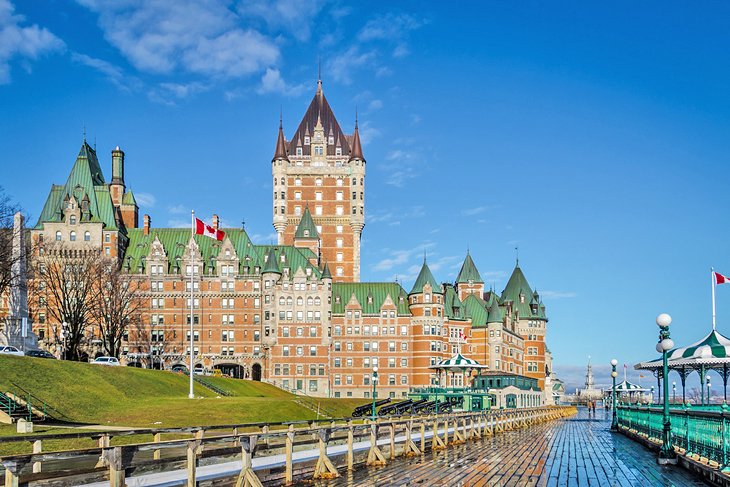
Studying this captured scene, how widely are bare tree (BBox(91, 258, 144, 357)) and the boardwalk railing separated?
68.0 meters

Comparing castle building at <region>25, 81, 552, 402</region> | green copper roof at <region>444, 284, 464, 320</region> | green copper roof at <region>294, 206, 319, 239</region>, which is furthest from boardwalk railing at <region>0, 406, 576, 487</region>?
green copper roof at <region>294, 206, 319, 239</region>

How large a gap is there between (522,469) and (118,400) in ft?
133

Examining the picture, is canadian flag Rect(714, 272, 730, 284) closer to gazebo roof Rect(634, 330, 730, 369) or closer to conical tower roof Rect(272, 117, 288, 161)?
gazebo roof Rect(634, 330, 730, 369)

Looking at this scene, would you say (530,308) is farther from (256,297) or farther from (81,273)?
(81,273)

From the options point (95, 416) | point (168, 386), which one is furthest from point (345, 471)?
point (168, 386)

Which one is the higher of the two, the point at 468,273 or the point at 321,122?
the point at 321,122

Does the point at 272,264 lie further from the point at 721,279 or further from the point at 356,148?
the point at 721,279

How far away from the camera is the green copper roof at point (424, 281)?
4432 inches

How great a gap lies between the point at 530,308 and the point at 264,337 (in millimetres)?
56609

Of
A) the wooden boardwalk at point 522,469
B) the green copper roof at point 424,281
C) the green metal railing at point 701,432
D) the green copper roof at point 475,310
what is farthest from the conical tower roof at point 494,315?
the wooden boardwalk at point 522,469

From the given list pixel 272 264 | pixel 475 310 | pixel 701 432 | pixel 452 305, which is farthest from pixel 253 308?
pixel 701 432

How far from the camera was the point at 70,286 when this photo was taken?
9500 centimetres

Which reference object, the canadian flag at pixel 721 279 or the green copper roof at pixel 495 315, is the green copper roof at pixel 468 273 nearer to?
the green copper roof at pixel 495 315

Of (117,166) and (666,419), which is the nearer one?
(666,419)
